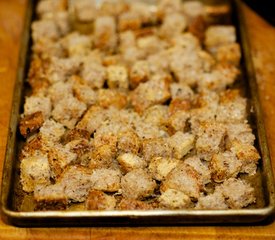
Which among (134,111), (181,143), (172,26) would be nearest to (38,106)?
(134,111)

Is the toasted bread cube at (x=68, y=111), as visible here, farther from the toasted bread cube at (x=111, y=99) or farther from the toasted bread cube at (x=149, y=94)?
the toasted bread cube at (x=149, y=94)

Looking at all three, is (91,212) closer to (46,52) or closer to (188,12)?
(46,52)

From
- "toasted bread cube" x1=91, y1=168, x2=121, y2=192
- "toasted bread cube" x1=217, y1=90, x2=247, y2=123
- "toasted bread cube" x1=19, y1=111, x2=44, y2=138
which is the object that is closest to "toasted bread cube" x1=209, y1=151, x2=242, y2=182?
"toasted bread cube" x1=217, y1=90, x2=247, y2=123

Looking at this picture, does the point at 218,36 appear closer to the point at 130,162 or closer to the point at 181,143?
the point at 181,143

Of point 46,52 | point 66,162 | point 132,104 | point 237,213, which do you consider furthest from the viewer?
point 46,52

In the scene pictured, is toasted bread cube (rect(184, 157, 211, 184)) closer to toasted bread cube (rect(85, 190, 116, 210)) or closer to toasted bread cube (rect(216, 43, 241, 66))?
toasted bread cube (rect(85, 190, 116, 210))

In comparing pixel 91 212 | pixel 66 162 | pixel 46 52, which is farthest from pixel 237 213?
pixel 46 52
